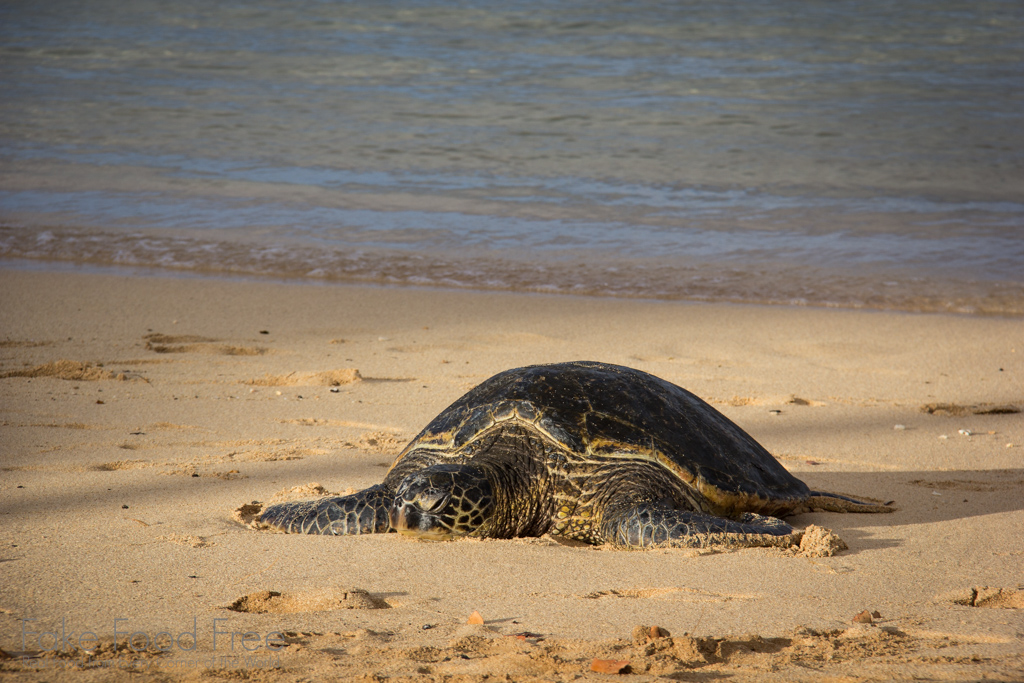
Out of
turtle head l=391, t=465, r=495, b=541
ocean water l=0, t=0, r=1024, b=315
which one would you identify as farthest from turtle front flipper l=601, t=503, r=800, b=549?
ocean water l=0, t=0, r=1024, b=315

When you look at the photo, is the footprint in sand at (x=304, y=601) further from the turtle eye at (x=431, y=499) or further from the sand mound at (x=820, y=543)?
the sand mound at (x=820, y=543)

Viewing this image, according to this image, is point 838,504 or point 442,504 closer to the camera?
point 442,504

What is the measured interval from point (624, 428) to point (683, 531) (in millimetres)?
466

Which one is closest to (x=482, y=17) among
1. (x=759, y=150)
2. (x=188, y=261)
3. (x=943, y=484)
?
(x=759, y=150)

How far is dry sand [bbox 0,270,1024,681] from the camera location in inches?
83.5

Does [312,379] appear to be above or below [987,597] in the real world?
above

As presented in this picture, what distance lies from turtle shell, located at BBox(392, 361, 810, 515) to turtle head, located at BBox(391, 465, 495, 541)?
34cm

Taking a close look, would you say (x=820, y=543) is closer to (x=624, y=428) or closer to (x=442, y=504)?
(x=624, y=428)

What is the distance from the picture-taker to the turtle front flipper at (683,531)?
292 cm

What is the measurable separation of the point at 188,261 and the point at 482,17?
19.6 m

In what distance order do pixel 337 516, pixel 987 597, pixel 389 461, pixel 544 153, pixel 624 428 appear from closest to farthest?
pixel 987 597 → pixel 337 516 → pixel 624 428 → pixel 389 461 → pixel 544 153

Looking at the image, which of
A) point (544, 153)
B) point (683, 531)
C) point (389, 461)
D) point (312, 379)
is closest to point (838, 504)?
point (683, 531)

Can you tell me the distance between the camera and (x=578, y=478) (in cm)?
317

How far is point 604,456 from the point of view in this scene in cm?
315
